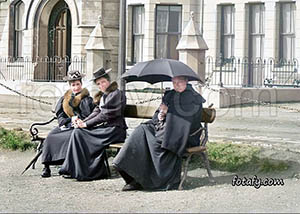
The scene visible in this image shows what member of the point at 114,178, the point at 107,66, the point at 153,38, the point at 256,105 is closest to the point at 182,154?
the point at 114,178

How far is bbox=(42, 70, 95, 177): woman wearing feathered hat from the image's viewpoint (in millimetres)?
10703

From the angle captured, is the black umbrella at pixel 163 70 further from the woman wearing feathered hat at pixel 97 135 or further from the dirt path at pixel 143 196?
the dirt path at pixel 143 196

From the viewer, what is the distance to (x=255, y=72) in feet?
80.4

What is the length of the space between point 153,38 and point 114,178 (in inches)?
639

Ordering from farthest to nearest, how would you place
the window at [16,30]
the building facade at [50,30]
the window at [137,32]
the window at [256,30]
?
the window at [16,30], the window at [137,32], the building facade at [50,30], the window at [256,30]

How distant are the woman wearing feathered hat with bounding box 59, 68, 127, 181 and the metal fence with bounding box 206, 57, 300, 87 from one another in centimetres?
1299

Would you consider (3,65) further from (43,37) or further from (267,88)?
(267,88)

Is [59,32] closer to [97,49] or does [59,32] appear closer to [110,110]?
[97,49]

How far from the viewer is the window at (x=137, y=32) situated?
88.1 feet

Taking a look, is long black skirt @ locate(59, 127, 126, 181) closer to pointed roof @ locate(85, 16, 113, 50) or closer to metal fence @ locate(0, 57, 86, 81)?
pointed roof @ locate(85, 16, 113, 50)

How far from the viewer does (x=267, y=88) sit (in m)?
22.1

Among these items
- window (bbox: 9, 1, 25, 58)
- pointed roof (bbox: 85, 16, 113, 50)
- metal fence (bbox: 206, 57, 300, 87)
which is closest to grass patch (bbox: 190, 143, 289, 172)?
pointed roof (bbox: 85, 16, 113, 50)

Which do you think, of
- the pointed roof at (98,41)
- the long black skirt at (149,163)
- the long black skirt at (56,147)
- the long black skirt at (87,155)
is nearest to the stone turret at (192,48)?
the pointed roof at (98,41)

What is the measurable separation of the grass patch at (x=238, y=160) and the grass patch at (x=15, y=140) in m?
3.61
